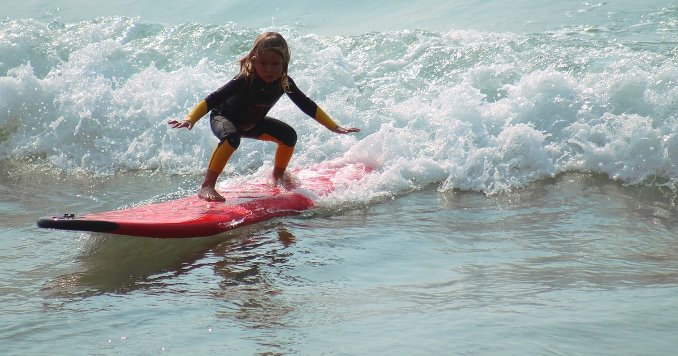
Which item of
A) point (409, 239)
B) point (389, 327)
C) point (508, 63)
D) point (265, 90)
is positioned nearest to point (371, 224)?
point (409, 239)

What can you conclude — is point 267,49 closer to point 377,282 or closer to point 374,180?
point 374,180

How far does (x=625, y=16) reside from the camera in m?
10.9

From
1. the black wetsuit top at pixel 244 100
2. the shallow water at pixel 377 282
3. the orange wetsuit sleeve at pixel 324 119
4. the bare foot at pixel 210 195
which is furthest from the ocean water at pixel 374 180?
the black wetsuit top at pixel 244 100

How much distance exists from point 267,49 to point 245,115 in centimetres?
59

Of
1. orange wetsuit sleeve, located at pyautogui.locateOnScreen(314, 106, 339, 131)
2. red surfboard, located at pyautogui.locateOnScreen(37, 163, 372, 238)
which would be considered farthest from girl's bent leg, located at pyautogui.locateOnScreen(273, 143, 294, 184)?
orange wetsuit sleeve, located at pyautogui.locateOnScreen(314, 106, 339, 131)

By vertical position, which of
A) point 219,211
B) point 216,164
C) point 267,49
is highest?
point 267,49

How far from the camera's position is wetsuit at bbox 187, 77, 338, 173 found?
638 centimetres

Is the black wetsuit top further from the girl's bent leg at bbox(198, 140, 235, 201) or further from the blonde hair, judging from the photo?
the girl's bent leg at bbox(198, 140, 235, 201)

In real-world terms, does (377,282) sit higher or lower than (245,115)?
lower

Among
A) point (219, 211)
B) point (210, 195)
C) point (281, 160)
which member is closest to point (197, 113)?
point (210, 195)

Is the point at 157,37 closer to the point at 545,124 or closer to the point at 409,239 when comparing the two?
the point at 545,124

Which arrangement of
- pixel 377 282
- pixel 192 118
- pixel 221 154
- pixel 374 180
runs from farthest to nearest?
pixel 374 180
pixel 221 154
pixel 192 118
pixel 377 282

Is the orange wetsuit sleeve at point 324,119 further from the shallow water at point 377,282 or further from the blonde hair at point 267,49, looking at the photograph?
the shallow water at point 377,282

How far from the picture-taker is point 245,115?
6660 mm
